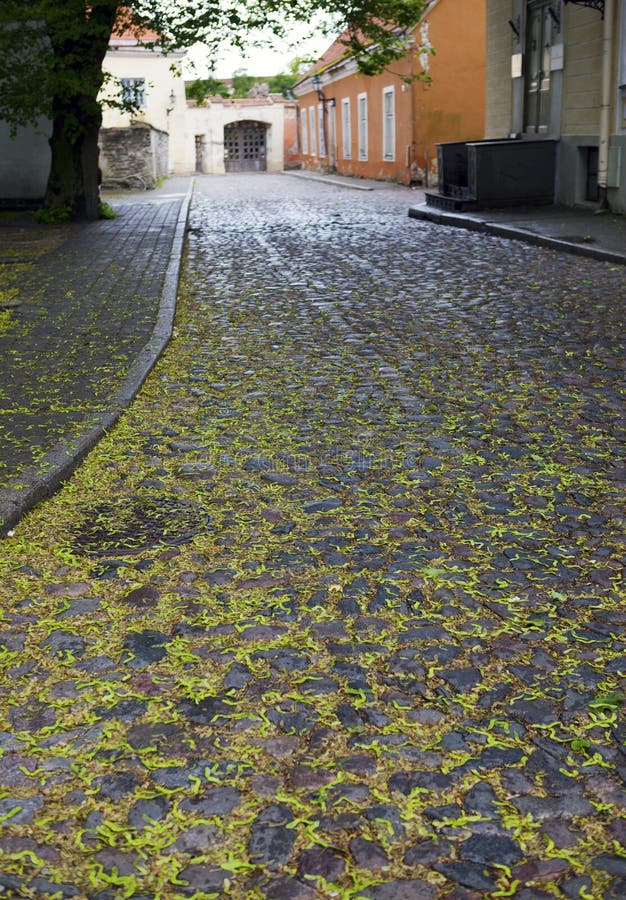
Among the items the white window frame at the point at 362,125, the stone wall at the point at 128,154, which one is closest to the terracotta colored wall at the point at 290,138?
the white window frame at the point at 362,125

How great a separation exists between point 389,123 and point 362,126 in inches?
161

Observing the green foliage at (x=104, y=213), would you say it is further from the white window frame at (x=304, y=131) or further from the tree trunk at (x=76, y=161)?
the white window frame at (x=304, y=131)

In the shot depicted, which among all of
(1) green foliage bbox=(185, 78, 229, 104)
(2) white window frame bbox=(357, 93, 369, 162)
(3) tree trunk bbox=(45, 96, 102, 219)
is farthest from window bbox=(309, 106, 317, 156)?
(3) tree trunk bbox=(45, 96, 102, 219)

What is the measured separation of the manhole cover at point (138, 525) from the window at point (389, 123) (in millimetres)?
29594

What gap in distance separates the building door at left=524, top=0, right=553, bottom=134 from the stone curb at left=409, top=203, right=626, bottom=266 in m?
2.58

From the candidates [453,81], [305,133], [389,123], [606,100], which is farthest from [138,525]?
[305,133]

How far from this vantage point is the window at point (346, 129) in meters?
39.7

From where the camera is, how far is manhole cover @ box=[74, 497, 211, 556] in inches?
167

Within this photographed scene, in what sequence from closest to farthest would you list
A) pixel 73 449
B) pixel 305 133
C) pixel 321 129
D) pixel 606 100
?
pixel 73 449 → pixel 606 100 → pixel 321 129 → pixel 305 133

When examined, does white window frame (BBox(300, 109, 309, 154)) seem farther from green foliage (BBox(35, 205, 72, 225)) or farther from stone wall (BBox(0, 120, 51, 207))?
green foliage (BBox(35, 205, 72, 225))

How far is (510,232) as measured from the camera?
15430mm

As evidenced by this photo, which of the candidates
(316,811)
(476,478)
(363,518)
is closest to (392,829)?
(316,811)

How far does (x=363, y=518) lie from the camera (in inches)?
177

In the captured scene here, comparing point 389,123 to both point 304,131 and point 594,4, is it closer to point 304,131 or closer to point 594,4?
point 594,4
